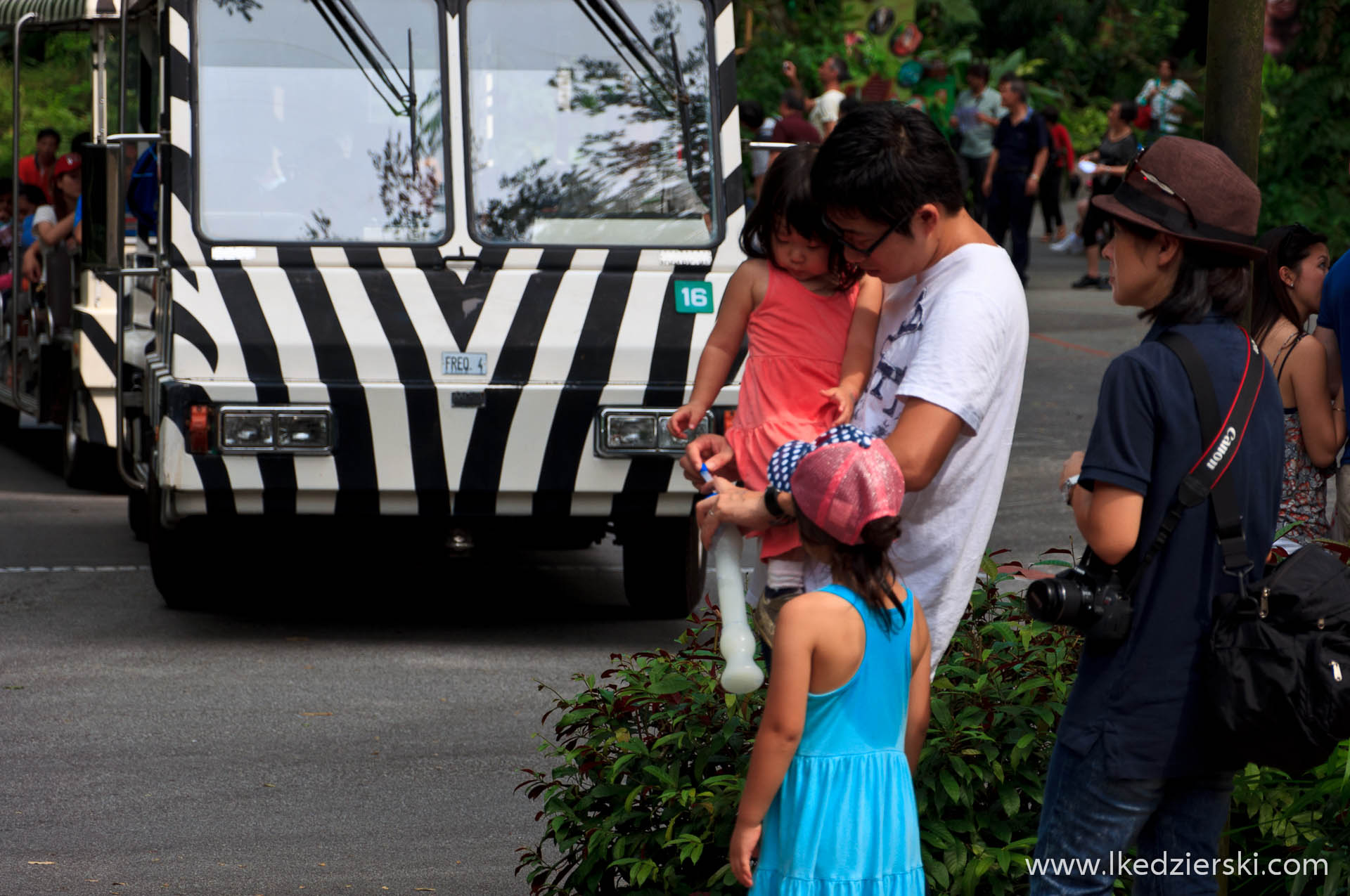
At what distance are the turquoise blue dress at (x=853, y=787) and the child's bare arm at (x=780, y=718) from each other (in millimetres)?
58

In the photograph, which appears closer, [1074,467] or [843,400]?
[1074,467]

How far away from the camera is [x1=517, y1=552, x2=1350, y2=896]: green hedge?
12.2ft

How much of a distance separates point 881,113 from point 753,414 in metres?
0.98

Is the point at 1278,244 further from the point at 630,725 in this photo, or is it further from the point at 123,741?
the point at 123,741

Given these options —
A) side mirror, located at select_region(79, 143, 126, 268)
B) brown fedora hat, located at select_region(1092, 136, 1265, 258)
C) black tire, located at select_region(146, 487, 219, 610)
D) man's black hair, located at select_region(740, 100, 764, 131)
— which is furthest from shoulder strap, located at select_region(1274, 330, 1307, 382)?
man's black hair, located at select_region(740, 100, 764, 131)

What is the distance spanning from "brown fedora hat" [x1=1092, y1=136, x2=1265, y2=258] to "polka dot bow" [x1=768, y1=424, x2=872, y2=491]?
51 centimetres

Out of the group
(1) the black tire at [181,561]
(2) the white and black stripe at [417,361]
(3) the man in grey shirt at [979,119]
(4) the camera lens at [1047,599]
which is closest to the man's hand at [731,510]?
(4) the camera lens at [1047,599]

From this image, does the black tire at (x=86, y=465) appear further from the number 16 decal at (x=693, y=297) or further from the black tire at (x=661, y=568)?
the number 16 decal at (x=693, y=297)

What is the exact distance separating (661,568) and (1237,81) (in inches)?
172

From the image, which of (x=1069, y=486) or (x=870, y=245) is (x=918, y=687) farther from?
(x=870, y=245)

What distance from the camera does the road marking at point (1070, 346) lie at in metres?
16.1

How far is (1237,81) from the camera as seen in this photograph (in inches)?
166

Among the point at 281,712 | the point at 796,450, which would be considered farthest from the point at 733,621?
the point at 281,712

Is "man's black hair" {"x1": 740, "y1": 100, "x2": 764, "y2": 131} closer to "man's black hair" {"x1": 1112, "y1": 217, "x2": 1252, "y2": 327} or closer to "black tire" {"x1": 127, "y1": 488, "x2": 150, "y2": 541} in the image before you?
"black tire" {"x1": 127, "y1": 488, "x2": 150, "y2": 541}
